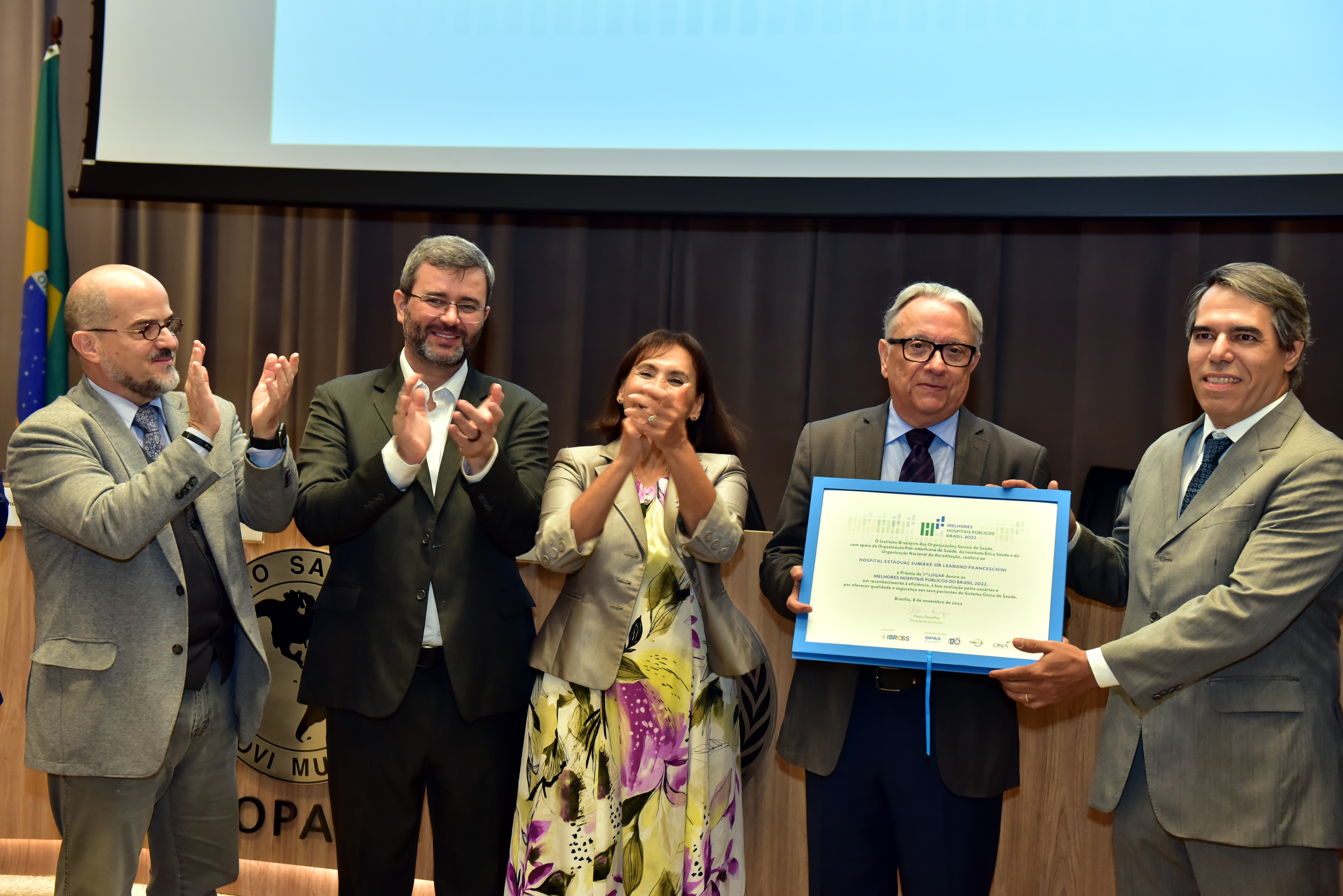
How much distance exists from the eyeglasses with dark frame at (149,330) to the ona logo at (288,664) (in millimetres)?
869

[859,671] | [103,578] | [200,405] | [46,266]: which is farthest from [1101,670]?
[46,266]

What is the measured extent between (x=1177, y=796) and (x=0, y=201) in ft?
14.6

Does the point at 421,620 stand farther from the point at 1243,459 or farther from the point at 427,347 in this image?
the point at 1243,459

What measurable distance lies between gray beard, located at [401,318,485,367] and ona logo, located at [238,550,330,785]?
863mm

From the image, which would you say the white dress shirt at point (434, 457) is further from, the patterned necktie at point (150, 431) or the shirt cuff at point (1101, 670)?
the shirt cuff at point (1101, 670)

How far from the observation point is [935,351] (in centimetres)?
196

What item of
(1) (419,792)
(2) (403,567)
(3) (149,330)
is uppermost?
(3) (149,330)

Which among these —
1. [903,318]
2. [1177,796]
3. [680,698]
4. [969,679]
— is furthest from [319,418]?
[1177,796]

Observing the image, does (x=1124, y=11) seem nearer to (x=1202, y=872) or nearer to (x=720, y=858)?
(x=1202, y=872)

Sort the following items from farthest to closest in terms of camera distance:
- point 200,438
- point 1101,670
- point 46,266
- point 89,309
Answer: point 46,266, point 89,309, point 200,438, point 1101,670

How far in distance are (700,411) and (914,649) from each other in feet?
2.39

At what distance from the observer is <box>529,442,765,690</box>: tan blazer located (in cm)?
195

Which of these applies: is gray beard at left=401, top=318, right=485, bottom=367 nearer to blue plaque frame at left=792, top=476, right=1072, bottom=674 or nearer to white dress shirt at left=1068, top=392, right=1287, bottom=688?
blue plaque frame at left=792, top=476, right=1072, bottom=674

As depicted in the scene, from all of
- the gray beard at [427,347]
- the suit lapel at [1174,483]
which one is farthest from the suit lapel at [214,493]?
the suit lapel at [1174,483]
